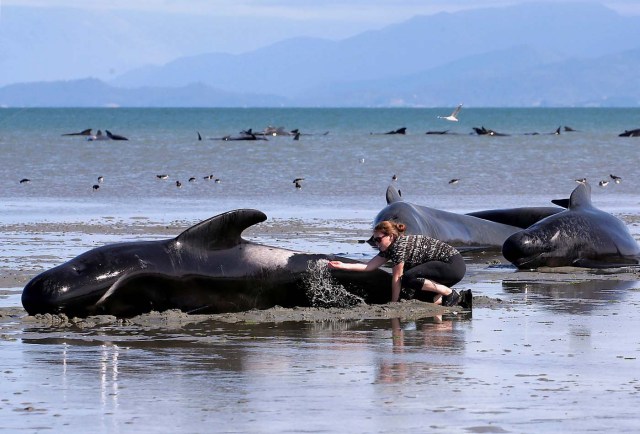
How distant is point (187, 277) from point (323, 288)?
4.51 feet

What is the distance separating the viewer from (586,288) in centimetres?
1556

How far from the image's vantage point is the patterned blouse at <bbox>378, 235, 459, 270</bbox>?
13734 mm

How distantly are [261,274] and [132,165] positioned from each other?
33918 millimetres

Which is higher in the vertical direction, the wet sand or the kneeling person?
the kneeling person

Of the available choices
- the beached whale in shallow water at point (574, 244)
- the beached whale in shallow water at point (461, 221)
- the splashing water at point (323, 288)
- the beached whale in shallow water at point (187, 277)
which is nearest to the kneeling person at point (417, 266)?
the splashing water at point (323, 288)

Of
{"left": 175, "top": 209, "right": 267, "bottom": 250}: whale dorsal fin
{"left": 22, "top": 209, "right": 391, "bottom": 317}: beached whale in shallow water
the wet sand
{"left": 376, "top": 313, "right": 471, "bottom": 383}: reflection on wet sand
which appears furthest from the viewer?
{"left": 175, "top": 209, "right": 267, "bottom": 250}: whale dorsal fin

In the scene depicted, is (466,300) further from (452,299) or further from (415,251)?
(415,251)

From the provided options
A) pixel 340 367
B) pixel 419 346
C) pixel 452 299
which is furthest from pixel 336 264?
pixel 340 367

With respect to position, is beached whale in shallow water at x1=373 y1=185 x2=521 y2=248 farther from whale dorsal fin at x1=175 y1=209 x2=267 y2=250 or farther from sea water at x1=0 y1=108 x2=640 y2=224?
whale dorsal fin at x1=175 y1=209 x2=267 y2=250

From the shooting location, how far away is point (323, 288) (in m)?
13.6

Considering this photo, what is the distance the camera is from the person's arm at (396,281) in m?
13.6

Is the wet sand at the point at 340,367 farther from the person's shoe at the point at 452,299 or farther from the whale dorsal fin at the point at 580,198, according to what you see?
the whale dorsal fin at the point at 580,198

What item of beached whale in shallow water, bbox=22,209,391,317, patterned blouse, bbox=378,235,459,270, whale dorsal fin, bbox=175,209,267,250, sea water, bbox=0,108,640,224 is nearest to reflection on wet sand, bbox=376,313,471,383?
patterned blouse, bbox=378,235,459,270

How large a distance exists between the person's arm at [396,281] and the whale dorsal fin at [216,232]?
1.55 meters
